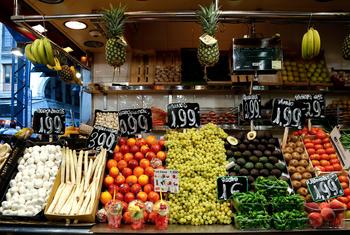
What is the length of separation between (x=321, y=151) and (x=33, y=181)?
3.00 meters

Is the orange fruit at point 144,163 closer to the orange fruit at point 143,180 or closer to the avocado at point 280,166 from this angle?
the orange fruit at point 143,180

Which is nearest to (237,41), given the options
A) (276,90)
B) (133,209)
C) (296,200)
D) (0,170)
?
(276,90)

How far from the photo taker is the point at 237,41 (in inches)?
184

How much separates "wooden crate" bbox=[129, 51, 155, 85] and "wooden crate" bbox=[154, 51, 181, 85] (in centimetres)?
15

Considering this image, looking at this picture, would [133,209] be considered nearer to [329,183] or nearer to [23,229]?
[23,229]

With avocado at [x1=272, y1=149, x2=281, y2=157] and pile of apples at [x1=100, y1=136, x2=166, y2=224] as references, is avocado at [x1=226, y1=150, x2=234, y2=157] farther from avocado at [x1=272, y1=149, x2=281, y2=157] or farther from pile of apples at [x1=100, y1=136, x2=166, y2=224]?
pile of apples at [x1=100, y1=136, x2=166, y2=224]

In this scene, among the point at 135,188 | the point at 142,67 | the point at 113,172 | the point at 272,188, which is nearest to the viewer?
the point at 272,188

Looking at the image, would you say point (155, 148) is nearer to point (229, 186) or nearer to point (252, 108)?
point (229, 186)

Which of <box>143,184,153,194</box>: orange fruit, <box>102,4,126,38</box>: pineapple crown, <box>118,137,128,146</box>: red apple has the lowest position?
<box>143,184,153,194</box>: orange fruit

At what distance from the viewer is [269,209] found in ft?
8.64

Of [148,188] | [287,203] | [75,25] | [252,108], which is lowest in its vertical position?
[287,203]

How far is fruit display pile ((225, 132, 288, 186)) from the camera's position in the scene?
318 cm

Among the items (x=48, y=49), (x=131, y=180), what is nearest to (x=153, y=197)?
(x=131, y=180)

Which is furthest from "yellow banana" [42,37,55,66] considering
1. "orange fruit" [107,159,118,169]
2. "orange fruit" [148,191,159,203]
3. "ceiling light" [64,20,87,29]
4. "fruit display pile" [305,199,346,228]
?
"fruit display pile" [305,199,346,228]
